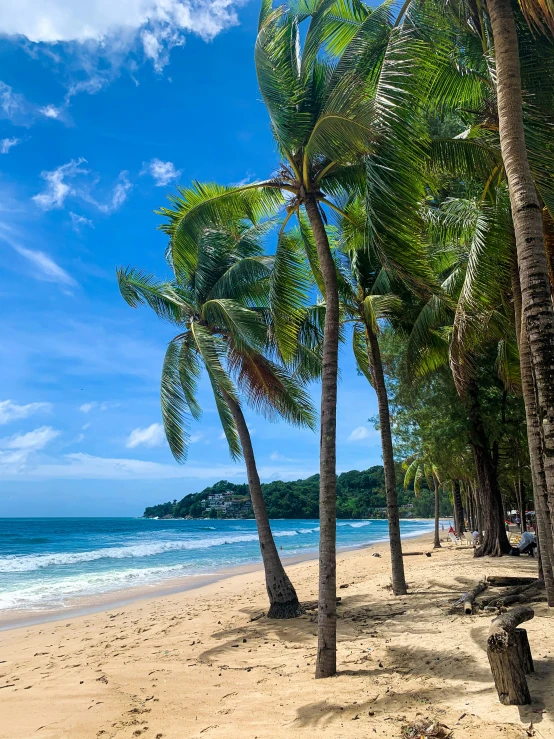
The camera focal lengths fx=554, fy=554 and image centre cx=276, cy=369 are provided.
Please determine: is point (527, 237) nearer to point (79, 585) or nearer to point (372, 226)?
point (372, 226)

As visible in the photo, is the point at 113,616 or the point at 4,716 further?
the point at 113,616

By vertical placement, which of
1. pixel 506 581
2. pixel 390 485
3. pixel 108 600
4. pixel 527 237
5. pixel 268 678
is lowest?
pixel 108 600

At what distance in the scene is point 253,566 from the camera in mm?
26438

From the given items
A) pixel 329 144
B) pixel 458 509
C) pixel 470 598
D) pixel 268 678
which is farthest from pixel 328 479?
pixel 458 509

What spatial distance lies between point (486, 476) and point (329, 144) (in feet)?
42.1

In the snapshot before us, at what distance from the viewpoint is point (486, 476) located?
54.0 feet

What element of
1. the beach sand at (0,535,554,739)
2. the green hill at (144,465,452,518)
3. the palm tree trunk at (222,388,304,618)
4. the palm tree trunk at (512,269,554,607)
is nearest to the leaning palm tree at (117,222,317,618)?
the palm tree trunk at (222,388,304,618)

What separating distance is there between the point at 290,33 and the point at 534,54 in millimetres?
3080

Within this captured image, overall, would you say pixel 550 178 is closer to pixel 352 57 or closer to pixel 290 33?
pixel 352 57

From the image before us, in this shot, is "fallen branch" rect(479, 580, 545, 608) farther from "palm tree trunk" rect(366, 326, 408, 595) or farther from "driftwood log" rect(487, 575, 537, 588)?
"palm tree trunk" rect(366, 326, 408, 595)

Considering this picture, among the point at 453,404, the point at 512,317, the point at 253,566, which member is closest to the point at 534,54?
the point at 512,317

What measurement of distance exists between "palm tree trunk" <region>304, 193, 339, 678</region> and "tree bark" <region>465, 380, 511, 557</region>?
1006 centimetres

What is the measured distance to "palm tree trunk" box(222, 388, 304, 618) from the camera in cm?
1011

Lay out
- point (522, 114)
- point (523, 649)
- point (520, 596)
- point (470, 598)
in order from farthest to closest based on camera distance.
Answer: point (470, 598) < point (520, 596) < point (522, 114) < point (523, 649)
